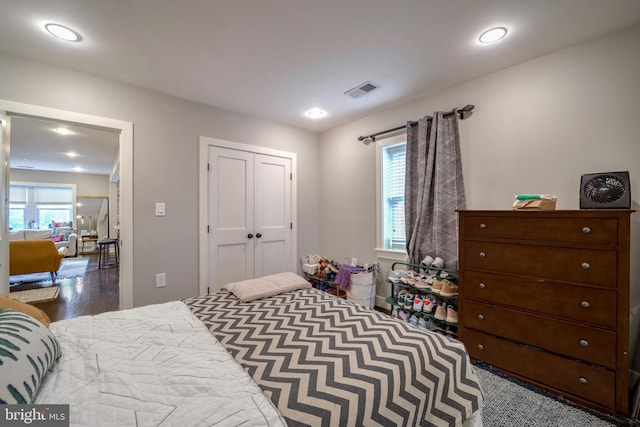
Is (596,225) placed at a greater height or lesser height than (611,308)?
greater

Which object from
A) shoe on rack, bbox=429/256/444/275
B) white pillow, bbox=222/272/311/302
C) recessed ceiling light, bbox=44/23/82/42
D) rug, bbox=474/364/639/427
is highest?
recessed ceiling light, bbox=44/23/82/42

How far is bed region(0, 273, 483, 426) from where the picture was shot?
2.64 ft

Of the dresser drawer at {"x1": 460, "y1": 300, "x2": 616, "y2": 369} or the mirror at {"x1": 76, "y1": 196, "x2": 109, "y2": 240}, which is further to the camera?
the mirror at {"x1": 76, "y1": 196, "x2": 109, "y2": 240}

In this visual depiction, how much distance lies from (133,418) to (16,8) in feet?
8.06

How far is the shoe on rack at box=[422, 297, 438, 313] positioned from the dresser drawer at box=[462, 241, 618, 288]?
22.7 inches

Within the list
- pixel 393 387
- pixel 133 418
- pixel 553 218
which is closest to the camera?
pixel 133 418

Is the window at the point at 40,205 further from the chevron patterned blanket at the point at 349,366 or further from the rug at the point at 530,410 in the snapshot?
the rug at the point at 530,410

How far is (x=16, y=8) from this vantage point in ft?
5.24

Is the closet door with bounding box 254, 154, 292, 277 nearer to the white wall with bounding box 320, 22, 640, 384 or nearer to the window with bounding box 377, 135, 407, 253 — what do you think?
the window with bounding box 377, 135, 407, 253

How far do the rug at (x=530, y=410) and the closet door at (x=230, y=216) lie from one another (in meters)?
2.69

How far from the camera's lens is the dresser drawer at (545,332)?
1558 mm

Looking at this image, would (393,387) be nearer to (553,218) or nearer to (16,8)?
(553,218)

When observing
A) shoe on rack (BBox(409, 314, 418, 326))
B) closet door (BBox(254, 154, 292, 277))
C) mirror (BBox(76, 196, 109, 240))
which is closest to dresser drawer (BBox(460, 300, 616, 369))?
shoe on rack (BBox(409, 314, 418, 326))

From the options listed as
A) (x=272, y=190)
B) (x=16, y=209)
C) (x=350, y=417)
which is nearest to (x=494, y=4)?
(x=350, y=417)
